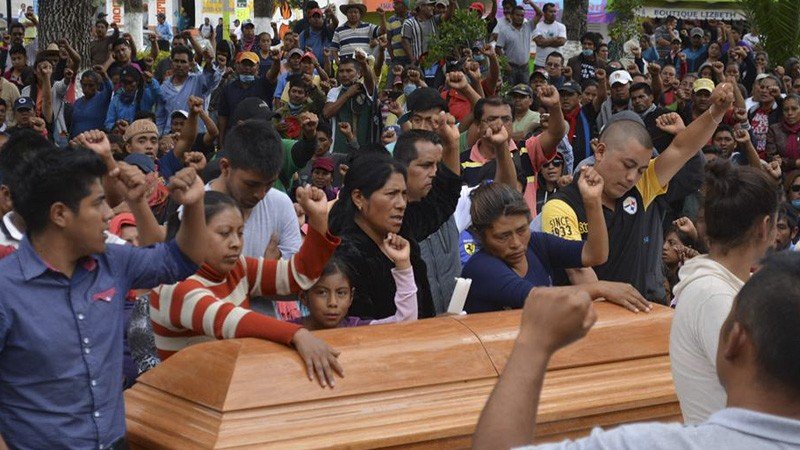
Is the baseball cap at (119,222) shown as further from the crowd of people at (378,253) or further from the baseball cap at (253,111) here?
the baseball cap at (253,111)

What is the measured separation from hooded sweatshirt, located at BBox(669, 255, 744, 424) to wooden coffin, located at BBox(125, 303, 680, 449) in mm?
533

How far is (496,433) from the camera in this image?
5.98 feet

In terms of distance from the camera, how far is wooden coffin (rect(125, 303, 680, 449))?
279 centimetres

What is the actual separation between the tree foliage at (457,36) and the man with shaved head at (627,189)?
303 inches

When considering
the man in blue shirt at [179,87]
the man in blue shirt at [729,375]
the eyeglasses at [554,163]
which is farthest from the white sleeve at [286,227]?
the man in blue shirt at [179,87]

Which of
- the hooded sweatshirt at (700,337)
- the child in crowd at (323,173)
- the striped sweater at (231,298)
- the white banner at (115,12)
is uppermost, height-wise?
the hooded sweatshirt at (700,337)

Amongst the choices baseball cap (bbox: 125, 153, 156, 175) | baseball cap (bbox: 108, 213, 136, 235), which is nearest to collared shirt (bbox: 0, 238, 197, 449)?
baseball cap (bbox: 108, 213, 136, 235)

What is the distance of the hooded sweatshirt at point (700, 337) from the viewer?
2.56m

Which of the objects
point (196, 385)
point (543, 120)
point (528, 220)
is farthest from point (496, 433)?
point (543, 120)

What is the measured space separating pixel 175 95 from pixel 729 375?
971cm

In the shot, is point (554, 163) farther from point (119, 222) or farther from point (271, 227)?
point (119, 222)

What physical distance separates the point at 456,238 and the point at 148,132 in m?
3.28

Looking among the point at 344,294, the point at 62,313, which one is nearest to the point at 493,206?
the point at 344,294

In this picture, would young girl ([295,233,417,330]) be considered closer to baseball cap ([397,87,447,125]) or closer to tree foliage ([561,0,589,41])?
baseball cap ([397,87,447,125])
